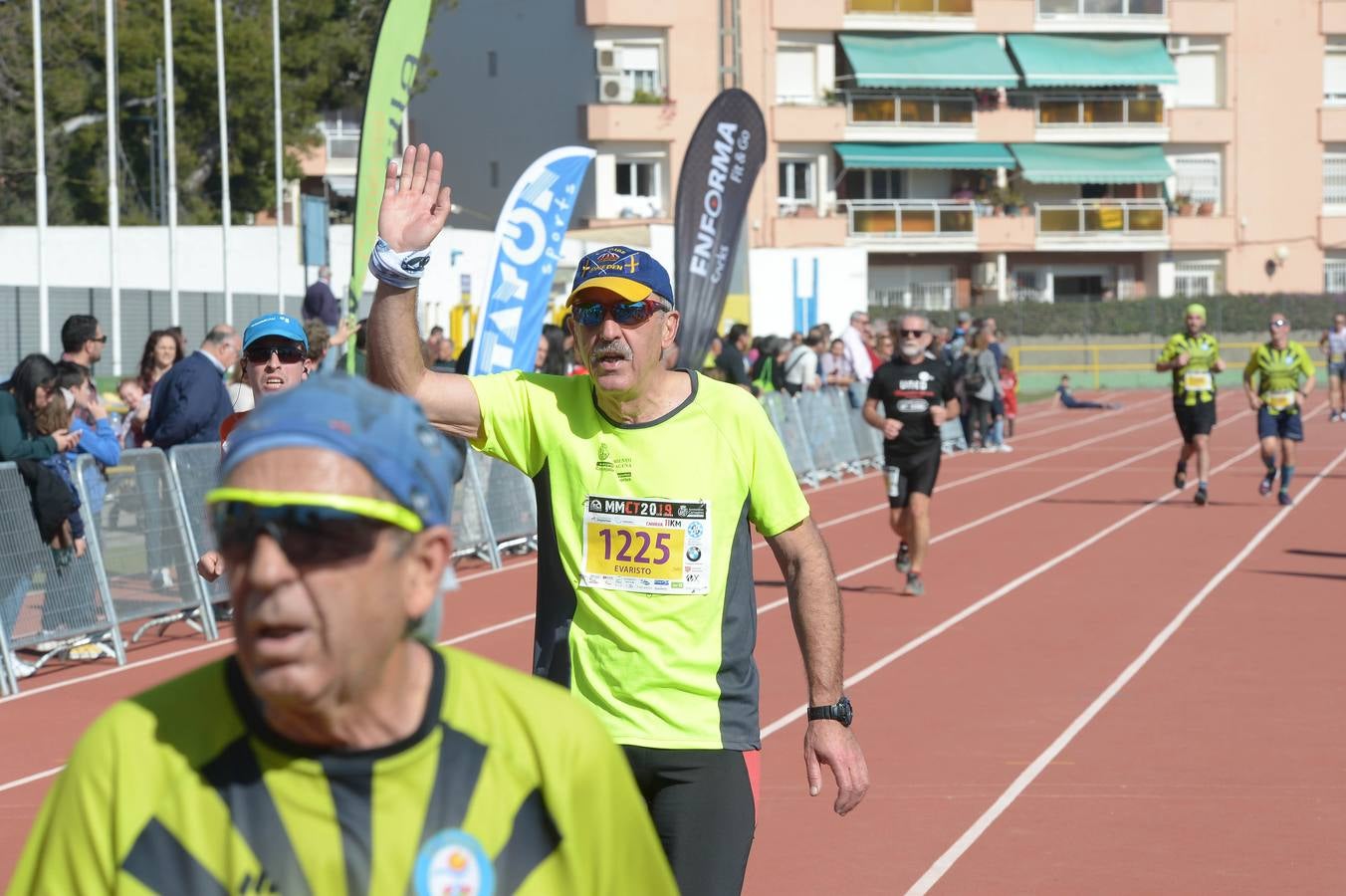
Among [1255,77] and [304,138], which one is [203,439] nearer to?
[304,138]

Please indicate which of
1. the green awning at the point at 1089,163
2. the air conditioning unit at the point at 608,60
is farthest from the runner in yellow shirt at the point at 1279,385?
the green awning at the point at 1089,163

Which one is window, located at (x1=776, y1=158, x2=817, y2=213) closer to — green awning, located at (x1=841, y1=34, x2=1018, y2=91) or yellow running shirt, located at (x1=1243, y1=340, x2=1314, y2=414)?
green awning, located at (x1=841, y1=34, x2=1018, y2=91)

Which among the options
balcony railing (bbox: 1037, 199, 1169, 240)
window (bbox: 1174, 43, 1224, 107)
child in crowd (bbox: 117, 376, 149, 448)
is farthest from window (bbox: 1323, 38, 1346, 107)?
child in crowd (bbox: 117, 376, 149, 448)

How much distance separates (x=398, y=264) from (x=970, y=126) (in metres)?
60.4

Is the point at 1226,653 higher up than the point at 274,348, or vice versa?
Result: the point at 274,348

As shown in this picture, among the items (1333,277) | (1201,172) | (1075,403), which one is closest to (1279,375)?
(1075,403)

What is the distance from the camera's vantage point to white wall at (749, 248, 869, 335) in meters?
38.5

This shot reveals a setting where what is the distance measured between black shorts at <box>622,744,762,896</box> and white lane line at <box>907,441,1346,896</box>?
9.07 feet

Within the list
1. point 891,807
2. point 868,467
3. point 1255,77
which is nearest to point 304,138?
point 868,467

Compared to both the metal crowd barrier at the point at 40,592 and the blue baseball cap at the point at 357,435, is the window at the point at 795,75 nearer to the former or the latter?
the metal crowd barrier at the point at 40,592

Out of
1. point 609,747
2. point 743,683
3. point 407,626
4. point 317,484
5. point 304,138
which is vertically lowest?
point 743,683

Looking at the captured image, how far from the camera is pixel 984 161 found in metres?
62.2

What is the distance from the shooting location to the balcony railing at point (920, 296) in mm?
62656

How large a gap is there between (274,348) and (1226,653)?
25.0ft
